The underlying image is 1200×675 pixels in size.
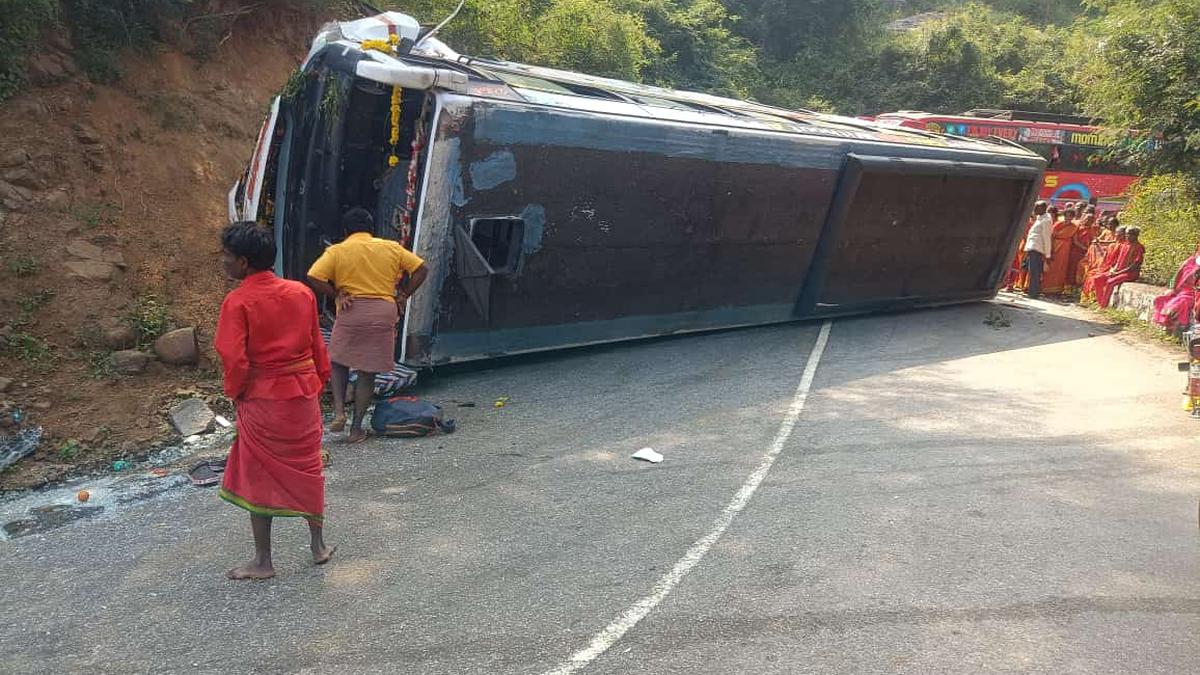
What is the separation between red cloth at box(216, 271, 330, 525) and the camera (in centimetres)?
383

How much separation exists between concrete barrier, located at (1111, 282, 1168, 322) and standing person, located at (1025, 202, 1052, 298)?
180 centimetres

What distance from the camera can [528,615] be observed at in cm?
382

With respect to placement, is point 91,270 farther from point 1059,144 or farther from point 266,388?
point 1059,144

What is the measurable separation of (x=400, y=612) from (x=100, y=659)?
1.09 metres

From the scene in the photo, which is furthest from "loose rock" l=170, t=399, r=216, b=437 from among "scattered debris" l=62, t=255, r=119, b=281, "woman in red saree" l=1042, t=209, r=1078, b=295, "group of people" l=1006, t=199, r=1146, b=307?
→ "woman in red saree" l=1042, t=209, r=1078, b=295

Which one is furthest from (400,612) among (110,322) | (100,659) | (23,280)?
(23,280)

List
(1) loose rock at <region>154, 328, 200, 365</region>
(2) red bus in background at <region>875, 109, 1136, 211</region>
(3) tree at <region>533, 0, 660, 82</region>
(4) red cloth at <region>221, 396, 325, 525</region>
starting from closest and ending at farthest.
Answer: (4) red cloth at <region>221, 396, 325, 525</region>, (1) loose rock at <region>154, 328, 200, 365</region>, (3) tree at <region>533, 0, 660, 82</region>, (2) red bus in background at <region>875, 109, 1136, 211</region>

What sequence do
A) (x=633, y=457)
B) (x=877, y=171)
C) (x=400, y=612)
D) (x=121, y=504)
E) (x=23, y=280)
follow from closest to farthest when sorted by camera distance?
1. (x=400, y=612)
2. (x=121, y=504)
3. (x=633, y=457)
4. (x=23, y=280)
5. (x=877, y=171)

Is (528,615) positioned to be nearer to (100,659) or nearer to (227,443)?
(100,659)

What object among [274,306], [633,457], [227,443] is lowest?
[227,443]

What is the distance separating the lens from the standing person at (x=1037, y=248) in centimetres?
1454

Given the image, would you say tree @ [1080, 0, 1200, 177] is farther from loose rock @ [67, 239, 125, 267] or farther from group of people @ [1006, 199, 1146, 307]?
loose rock @ [67, 239, 125, 267]

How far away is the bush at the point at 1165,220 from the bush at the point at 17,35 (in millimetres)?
13842

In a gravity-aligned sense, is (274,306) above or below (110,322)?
above
